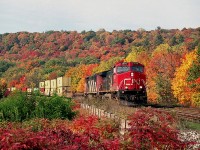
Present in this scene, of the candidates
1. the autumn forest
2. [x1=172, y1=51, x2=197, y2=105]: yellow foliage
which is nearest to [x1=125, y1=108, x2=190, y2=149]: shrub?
the autumn forest

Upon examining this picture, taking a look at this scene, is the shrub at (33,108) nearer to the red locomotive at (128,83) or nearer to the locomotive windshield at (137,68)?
the red locomotive at (128,83)

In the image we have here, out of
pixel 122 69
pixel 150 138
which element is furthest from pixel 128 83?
pixel 150 138

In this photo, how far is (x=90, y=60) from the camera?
409 ft

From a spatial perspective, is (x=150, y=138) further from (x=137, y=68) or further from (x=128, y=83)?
(x=137, y=68)

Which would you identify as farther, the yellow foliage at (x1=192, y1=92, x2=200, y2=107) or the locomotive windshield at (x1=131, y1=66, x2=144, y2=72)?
the yellow foliage at (x1=192, y1=92, x2=200, y2=107)

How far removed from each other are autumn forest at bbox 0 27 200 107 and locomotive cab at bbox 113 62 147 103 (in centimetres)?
937

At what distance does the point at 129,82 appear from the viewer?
101ft

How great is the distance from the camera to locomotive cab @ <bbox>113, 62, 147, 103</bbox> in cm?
3039

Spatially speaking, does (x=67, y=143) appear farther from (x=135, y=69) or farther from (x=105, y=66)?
(x=105, y=66)

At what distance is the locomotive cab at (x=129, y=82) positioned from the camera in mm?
30391

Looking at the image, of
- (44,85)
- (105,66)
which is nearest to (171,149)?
(44,85)

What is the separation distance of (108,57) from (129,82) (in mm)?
96660

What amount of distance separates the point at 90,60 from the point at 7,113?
10350cm

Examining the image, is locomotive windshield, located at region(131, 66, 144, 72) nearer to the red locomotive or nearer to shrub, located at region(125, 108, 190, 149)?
the red locomotive
